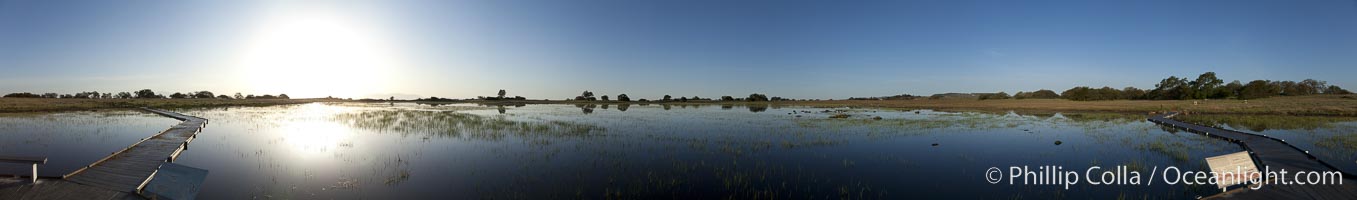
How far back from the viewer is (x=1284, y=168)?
11406 millimetres

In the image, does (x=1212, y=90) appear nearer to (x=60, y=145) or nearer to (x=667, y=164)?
(x=667, y=164)

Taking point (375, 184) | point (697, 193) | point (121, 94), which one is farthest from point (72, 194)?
point (121, 94)

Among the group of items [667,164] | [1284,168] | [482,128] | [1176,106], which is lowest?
[667,164]

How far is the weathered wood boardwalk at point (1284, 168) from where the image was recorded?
8.47 metres

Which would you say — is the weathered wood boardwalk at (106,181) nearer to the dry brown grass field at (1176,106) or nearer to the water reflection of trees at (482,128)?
the water reflection of trees at (482,128)

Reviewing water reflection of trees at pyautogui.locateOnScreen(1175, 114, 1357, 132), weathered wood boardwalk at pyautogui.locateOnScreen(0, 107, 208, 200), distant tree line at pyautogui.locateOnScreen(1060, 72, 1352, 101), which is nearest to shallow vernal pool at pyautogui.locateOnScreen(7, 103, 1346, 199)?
weathered wood boardwalk at pyautogui.locateOnScreen(0, 107, 208, 200)

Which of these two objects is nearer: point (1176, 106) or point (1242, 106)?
point (1242, 106)

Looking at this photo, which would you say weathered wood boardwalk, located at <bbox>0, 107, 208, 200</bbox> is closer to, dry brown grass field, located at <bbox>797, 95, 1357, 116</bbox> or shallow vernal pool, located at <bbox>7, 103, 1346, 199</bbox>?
shallow vernal pool, located at <bbox>7, 103, 1346, 199</bbox>

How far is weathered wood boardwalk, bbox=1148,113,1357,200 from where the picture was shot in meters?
8.47

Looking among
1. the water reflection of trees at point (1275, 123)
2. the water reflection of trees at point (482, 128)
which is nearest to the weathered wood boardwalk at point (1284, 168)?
the water reflection of trees at point (1275, 123)

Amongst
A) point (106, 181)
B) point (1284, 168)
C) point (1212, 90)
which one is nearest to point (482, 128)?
point (106, 181)

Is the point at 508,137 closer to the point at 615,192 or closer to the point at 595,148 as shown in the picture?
the point at 595,148

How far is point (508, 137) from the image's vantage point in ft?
68.1

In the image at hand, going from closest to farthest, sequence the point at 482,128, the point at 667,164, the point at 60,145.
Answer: the point at 667,164 → the point at 60,145 → the point at 482,128
